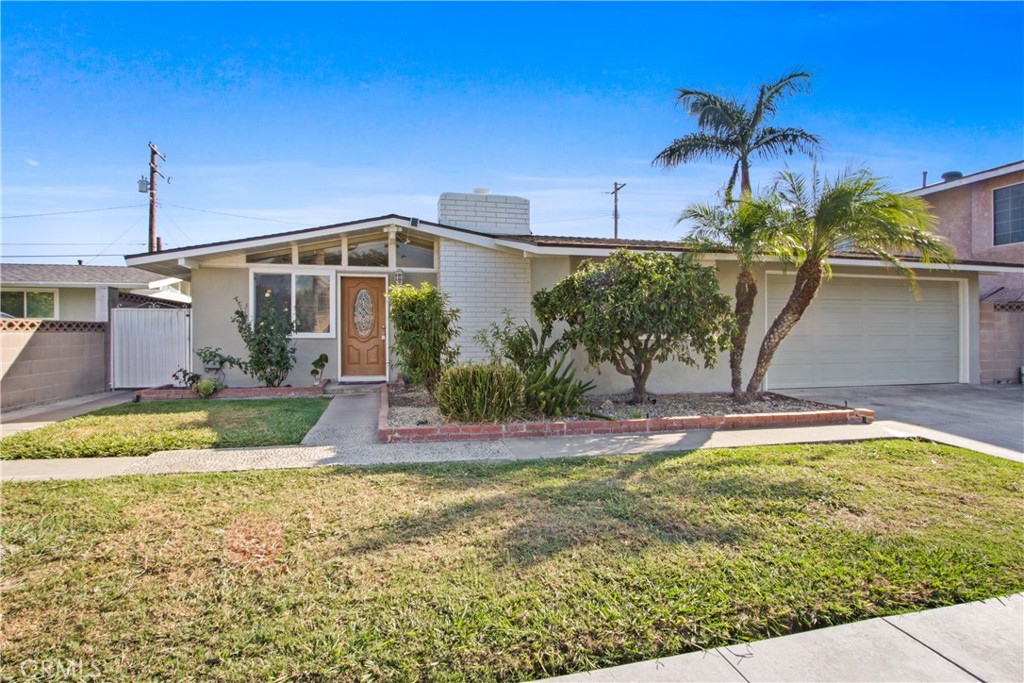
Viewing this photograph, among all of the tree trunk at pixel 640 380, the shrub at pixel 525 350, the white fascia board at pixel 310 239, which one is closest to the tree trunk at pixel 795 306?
the tree trunk at pixel 640 380

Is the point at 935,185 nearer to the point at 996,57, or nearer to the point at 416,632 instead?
the point at 996,57

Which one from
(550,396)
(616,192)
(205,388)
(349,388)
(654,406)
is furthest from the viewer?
(616,192)

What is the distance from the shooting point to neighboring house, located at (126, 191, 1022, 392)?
10680 mm

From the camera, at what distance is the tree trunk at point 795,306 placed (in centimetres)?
880

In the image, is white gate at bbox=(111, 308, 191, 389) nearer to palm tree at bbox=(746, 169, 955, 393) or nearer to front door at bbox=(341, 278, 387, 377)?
front door at bbox=(341, 278, 387, 377)

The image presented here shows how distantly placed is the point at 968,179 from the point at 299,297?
18971 millimetres

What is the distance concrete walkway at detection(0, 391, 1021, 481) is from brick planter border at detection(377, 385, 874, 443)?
152mm

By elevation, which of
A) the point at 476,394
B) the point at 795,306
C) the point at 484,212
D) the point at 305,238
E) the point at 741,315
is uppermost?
the point at 484,212

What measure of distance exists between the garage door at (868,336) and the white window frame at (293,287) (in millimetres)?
8992

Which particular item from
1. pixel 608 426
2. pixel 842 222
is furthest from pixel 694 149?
pixel 608 426

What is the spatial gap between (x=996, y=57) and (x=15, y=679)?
52.4 feet

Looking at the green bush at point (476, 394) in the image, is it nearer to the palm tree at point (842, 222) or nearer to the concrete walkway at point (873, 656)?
the palm tree at point (842, 222)

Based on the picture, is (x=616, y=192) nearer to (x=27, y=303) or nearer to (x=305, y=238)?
(x=305, y=238)

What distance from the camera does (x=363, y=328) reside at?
11875 millimetres
